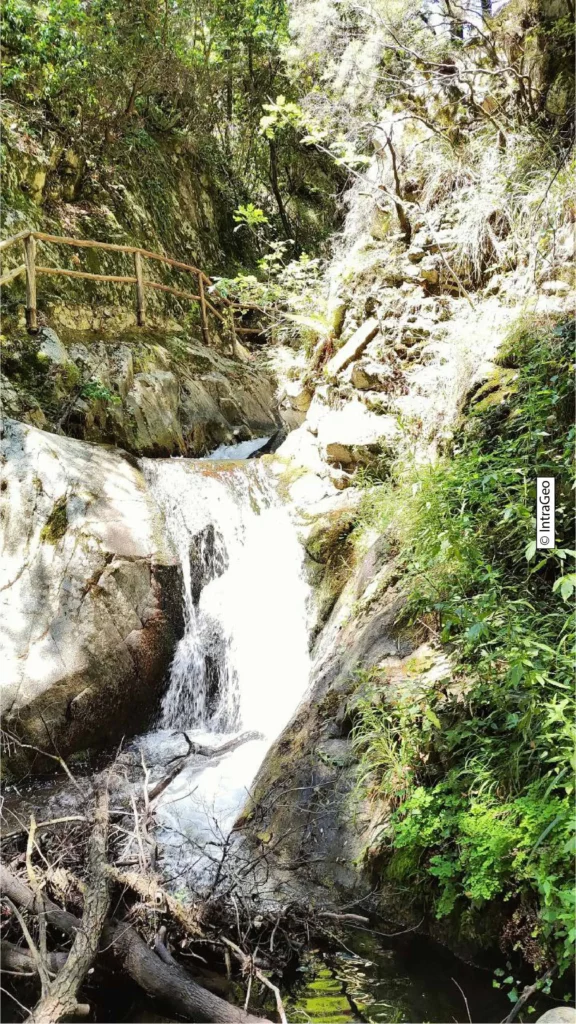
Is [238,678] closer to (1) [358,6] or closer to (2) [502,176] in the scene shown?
(2) [502,176]

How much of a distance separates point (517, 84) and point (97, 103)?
7612mm

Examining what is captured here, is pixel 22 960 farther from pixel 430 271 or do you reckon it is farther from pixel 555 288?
pixel 430 271

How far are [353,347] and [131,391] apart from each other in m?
3.21

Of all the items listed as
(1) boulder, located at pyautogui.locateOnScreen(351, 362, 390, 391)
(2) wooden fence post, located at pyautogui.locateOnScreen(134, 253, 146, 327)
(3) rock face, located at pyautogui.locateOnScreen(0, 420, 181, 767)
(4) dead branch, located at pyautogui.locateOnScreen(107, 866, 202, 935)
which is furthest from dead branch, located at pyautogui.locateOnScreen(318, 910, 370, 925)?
(2) wooden fence post, located at pyautogui.locateOnScreen(134, 253, 146, 327)

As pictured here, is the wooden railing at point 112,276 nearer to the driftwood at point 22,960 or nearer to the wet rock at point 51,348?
the wet rock at point 51,348

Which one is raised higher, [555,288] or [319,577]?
[555,288]

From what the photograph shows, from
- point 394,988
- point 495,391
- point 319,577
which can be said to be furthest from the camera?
point 319,577

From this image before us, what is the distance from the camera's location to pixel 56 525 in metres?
6.02

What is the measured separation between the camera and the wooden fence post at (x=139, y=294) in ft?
32.2

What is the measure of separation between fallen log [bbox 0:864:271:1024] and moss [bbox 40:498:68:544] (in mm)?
3457

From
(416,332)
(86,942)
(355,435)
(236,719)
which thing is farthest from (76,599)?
(416,332)

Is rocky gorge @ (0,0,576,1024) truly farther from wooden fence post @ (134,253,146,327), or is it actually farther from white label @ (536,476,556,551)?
wooden fence post @ (134,253,146,327)

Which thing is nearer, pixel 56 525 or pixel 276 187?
pixel 56 525

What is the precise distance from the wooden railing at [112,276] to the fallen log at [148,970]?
6.11 m
